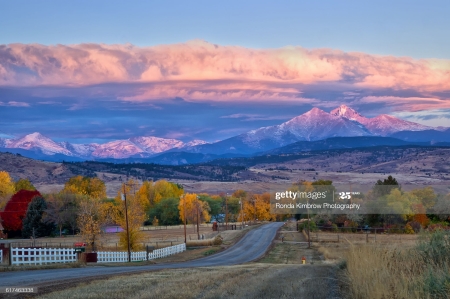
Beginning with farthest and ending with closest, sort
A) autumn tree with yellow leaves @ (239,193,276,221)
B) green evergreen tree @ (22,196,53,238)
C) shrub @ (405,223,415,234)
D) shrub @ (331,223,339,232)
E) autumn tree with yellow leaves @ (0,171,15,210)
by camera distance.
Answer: autumn tree with yellow leaves @ (239,193,276,221) → autumn tree with yellow leaves @ (0,171,15,210) → green evergreen tree @ (22,196,53,238) → shrub @ (331,223,339,232) → shrub @ (405,223,415,234)

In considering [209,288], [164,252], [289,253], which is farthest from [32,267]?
[289,253]

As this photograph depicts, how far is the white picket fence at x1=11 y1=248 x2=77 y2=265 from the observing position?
117 feet

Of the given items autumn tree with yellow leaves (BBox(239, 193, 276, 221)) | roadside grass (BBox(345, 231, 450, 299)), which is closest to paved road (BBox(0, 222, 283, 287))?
roadside grass (BBox(345, 231, 450, 299))

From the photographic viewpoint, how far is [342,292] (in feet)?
53.8

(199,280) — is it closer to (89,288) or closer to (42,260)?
(89,288)

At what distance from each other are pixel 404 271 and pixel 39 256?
27.9m

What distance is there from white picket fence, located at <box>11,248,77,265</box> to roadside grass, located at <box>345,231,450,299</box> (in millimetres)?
23718

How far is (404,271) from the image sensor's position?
52.1ft

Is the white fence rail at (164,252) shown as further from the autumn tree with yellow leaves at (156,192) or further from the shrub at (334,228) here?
the autumn tree with yellow leaves at (156,192)

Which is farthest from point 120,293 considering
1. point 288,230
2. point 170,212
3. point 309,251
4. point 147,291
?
point 170,212

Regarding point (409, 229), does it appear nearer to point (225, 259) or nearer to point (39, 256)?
point (225, 259)

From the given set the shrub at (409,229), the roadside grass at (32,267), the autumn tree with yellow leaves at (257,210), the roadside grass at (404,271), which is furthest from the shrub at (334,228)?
the roadside grass at (404,271)

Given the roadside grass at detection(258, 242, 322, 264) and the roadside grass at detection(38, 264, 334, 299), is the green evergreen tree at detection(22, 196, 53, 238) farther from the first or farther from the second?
the roadside grass at detection(38, 264, 334, 299)

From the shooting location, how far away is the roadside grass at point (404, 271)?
12697 mm
